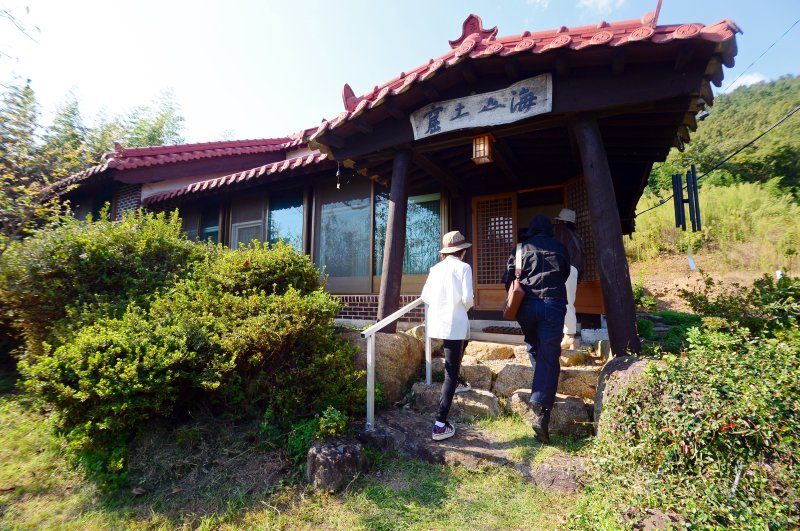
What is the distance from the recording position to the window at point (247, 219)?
8.30 metres

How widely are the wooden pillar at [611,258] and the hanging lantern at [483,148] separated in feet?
3.47

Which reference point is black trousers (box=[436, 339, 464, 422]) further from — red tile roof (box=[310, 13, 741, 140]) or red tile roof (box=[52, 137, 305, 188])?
red tile roof (box=[52, 137, 305, 188])

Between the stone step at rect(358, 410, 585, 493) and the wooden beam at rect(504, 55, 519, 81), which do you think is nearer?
the stone step at rect(358, 410, 585, 493)

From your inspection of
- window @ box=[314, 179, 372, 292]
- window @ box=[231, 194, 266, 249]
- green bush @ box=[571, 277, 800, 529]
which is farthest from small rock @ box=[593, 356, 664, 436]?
window @ box=[231, 194, 266, 249]

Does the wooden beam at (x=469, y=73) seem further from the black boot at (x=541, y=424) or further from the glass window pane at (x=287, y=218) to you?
the glass window pane at (x=287, y=218)

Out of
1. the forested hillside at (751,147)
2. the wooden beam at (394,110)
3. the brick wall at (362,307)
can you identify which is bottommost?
the brick wall at (362,307)

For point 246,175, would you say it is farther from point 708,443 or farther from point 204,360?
point 708,443

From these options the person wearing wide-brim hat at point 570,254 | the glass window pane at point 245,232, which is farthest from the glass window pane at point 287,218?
the person wearing wide-brim hat at point 570,254

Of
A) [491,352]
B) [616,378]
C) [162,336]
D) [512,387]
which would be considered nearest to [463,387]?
[512,387]

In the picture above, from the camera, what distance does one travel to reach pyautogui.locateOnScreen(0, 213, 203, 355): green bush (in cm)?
398

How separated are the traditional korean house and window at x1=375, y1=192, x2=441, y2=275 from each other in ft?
0.07

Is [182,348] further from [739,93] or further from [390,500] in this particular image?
[739,93]

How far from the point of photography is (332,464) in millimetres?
2674

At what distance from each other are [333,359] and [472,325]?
11.1ft
